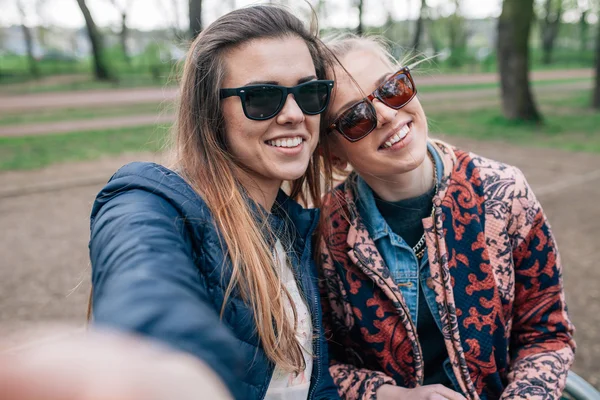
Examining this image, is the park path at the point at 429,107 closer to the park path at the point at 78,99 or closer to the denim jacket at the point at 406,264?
the park path at the point at 78,99

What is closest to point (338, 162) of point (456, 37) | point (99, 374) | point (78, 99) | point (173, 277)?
point (173, 277)

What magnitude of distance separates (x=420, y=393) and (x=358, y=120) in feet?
3.07

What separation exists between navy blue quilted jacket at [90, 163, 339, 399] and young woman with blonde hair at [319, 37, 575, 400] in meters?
0.23

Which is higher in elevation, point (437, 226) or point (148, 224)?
point (148, 224)

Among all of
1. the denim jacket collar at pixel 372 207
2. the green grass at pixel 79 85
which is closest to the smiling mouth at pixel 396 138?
the denim jacket collar at pixel 372 207

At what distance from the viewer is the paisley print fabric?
174 cm

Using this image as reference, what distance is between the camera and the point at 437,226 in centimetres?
177

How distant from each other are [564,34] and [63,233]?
7328 centimetres

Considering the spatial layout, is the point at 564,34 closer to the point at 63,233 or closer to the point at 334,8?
the point at 334,8

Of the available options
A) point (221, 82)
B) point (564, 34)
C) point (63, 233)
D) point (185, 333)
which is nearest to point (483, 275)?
point (221, 82)

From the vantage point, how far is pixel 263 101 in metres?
1.58

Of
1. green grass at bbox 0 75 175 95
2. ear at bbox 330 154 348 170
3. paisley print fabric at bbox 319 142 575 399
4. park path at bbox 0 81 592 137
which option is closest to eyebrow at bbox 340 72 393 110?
ear at bbox 330 154 348 170

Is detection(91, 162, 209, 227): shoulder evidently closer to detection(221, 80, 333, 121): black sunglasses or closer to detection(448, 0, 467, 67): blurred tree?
detection(221, 80, 333, 121): black sunglasses

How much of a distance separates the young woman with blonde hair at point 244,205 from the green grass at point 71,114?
1484cm
